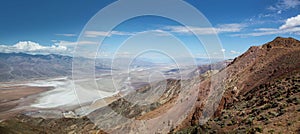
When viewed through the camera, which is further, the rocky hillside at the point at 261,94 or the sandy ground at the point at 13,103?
the sandy ground at the point at 13,103

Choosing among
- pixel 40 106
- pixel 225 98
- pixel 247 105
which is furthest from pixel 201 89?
pixel 40 106

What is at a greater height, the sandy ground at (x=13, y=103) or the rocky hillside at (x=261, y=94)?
the rocky hillside at (x=261, y=94)

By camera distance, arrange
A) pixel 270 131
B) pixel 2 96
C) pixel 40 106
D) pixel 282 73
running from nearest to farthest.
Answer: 1. pixel 270 131
2. pixel 282 73
3. pixel 40 106
4. pixel 2 96

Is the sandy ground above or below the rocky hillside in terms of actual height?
below

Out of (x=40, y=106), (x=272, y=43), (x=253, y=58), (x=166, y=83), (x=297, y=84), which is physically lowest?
(x=40, y=106)

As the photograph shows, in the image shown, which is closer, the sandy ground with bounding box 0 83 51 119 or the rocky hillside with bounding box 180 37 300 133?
the rocky hillside with bounding box 180 37 300 133

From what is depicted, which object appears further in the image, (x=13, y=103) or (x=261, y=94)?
(x=13, y=103)

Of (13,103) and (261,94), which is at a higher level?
(261,94)

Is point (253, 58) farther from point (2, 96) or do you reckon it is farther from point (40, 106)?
point (2, 96)
